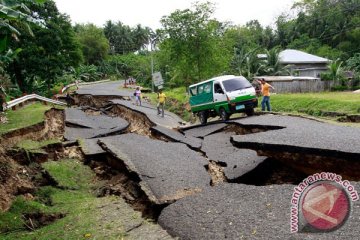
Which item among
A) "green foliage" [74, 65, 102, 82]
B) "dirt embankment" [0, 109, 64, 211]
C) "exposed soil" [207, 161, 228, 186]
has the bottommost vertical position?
"exposed soil" [207, 161, 228, 186]

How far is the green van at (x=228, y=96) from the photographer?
47.9 feet

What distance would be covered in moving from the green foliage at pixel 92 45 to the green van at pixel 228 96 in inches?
2040

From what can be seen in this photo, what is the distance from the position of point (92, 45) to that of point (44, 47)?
38667mm

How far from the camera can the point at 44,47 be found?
27.5 m

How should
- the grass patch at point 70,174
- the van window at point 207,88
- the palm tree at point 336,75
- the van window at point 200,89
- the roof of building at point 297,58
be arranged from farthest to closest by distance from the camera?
the roof of building at point 297,58
the palm tree at point 336,75
the van window at point 200,89
the van window at point 207,88
the grass patch at point 70,174

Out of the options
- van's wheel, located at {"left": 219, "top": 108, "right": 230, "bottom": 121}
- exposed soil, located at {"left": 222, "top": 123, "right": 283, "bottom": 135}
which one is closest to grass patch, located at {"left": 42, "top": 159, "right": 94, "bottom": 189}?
exposed soil, located at {"left": 222, "top": 123, "right": 283, "bottom": 135}

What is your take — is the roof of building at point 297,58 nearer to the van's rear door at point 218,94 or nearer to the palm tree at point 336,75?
the palm tree at point 336,75

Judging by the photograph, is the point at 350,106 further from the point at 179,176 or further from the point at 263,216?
the point at 263,216

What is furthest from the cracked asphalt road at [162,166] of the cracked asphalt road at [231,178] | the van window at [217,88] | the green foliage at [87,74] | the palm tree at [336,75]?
the green foliage at [87,74]

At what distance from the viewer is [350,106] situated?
47.5 ft

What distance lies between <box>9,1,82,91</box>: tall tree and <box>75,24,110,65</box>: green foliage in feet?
114

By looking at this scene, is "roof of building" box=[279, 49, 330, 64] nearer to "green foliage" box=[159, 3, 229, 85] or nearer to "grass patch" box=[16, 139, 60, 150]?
"green foliage" box=[159, 3, 229, 85]

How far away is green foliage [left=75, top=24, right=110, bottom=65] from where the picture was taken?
6338 centimetres

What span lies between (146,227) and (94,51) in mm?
63373
